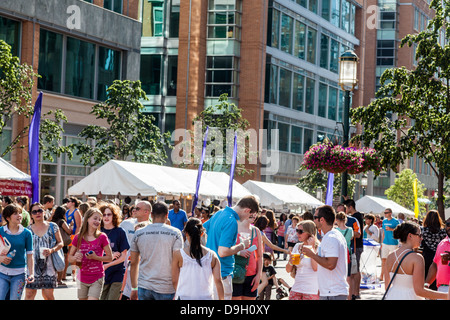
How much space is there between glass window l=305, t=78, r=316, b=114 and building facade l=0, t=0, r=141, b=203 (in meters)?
22.9

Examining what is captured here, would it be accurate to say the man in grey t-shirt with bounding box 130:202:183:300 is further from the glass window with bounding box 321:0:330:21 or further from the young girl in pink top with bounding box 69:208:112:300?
the glass window with bounding box 321:0:330:21

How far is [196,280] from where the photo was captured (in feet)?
27.2

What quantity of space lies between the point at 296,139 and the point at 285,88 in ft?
14.1

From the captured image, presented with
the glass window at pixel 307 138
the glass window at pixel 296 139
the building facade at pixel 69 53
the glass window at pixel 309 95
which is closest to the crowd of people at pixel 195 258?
the building facade at pixel 69 53

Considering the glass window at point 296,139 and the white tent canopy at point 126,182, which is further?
the glass window at point 296,139

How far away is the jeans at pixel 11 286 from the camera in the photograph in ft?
35.8

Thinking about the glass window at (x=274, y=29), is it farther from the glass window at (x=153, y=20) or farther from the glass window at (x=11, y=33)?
the glass window at (x=11, y=33)

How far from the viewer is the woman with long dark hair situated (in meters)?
8.26

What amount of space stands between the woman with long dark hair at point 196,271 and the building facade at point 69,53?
79.9ft

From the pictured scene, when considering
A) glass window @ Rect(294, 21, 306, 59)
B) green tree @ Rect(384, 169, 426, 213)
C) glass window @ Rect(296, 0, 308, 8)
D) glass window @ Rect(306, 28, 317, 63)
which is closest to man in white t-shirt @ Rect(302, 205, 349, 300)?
glass window @ Rect(294, 21, 306, 59)

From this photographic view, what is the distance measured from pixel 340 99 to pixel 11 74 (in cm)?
4692

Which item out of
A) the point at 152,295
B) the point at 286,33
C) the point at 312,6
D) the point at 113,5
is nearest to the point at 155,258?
the point at 152,295

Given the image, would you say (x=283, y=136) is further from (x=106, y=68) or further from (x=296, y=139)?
(x=106, y=68)

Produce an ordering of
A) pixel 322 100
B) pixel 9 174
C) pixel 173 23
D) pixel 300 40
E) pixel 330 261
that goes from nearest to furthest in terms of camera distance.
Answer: pixel 330 261, pixel 9 174, pixel 173 23, pixel 300 40, pixel 322 100
